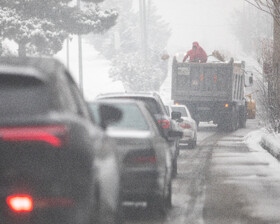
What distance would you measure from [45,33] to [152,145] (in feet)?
119

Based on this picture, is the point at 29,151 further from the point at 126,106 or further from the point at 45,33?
the point at 45,33

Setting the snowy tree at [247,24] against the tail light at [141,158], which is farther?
the snowy tree at [247,24]

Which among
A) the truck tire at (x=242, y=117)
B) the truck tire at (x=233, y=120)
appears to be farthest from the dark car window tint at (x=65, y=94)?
the truck tire at (x=242, y=117)

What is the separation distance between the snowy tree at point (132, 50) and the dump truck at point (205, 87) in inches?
1638

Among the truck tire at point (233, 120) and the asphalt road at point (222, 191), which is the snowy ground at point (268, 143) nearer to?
the asphalt road at point (222, 191)

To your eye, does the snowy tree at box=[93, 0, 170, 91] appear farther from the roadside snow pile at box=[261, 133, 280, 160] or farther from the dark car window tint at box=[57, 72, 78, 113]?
the dark car window tint at box=[57, 72, 78, 113]

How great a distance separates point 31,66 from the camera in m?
5.02

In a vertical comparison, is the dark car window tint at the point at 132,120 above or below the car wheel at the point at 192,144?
above

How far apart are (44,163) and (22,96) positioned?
50 centimetres

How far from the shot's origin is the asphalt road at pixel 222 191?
33.2 ft

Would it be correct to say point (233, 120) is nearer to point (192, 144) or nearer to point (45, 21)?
point (192, 144)

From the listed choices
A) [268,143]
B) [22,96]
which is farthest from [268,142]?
[22,96]

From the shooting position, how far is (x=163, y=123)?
15133 mm

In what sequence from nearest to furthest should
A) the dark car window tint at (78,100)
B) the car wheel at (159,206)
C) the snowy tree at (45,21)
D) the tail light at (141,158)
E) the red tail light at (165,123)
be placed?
1. the dark car window tint at (78,100)
2. the tail light at (141,158)
3. the car wheel at (159,206)
4. the red tail light at (165,123)
5. the snowy tree at (45,21)
